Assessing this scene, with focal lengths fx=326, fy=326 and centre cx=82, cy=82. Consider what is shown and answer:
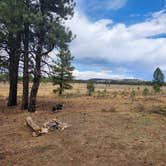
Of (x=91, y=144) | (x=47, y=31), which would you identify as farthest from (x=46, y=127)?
(x=47, y=31)

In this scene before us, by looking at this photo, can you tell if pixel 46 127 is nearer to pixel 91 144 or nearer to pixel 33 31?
pixel 91 144

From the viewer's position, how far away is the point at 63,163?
8.80 meters

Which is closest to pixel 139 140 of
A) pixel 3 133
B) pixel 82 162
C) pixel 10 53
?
pixel 82 162

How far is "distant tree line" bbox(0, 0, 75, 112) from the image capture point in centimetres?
1759

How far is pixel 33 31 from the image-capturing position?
19172 millimetres

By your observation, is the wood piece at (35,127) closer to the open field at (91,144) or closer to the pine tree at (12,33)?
the open field at (91,144)

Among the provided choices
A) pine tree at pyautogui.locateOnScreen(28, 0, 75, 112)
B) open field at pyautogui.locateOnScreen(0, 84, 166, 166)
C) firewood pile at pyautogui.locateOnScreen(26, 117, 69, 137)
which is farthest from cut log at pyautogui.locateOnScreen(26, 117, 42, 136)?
pine tree at pyautogui.locateOnScreen(28, 0, 75, 112)

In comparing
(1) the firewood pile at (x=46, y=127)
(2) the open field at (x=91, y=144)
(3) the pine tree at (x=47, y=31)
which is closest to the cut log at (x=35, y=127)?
(1) the firewood pile at (x=46, y=127)

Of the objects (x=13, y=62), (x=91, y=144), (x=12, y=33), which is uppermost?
(x=12, y=33)

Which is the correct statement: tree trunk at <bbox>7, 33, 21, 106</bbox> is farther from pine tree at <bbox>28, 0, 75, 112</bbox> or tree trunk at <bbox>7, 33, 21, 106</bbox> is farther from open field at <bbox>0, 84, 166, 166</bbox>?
open field at <bbox>0, 84, 166, 166</bbox>

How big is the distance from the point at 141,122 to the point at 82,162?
567 cm

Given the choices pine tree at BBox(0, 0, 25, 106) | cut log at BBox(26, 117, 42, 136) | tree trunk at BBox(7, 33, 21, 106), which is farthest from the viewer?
tree trunk at BBox(7, 33, 21, 106)

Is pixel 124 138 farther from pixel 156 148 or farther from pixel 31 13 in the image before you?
pixel 31 13

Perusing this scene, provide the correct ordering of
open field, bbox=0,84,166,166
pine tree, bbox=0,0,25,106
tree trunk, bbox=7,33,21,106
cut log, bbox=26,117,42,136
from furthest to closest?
1. tree trunk, bbox=7,33,21,106
2. pine tree, bbox=0,0,25,106
3. cut log, bbox=26,117,42,136
4. open field, bbox=0,84,166,166
